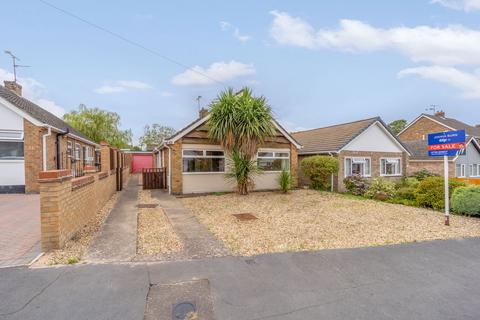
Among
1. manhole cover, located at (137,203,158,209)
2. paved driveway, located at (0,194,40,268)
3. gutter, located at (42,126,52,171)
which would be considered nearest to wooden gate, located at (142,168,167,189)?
gutter, located at (42,126,52,171)

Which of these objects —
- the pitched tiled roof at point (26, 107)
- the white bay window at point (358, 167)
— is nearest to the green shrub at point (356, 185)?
the white bay window at point (358, 167)

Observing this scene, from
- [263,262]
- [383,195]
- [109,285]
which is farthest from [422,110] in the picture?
[109,285]

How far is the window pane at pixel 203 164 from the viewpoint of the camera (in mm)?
12617

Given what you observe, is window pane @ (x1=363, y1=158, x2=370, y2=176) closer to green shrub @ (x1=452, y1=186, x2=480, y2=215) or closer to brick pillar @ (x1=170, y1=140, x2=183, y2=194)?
green shrub @ (x1=452, y1=186, x2=480, y2=215)

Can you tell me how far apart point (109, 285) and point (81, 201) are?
3.27 meters

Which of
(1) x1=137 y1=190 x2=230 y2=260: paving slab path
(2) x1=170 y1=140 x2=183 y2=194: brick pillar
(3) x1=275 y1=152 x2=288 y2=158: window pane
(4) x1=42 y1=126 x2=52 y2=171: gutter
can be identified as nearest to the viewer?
(1) x1=137 y1=190 x2=230 y2=260: paving slab path

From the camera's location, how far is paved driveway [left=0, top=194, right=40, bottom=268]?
4.16 metres

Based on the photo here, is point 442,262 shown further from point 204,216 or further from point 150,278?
point 204,216

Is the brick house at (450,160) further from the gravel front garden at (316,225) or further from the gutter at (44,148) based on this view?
the gutter at (44,148)

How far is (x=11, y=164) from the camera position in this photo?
34.6ft

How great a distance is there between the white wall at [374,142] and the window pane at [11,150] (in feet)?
54.7

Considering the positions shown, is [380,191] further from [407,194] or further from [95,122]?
[95,122]

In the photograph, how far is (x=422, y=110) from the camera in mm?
32562

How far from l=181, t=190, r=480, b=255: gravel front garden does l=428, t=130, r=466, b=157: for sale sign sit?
2.09m
